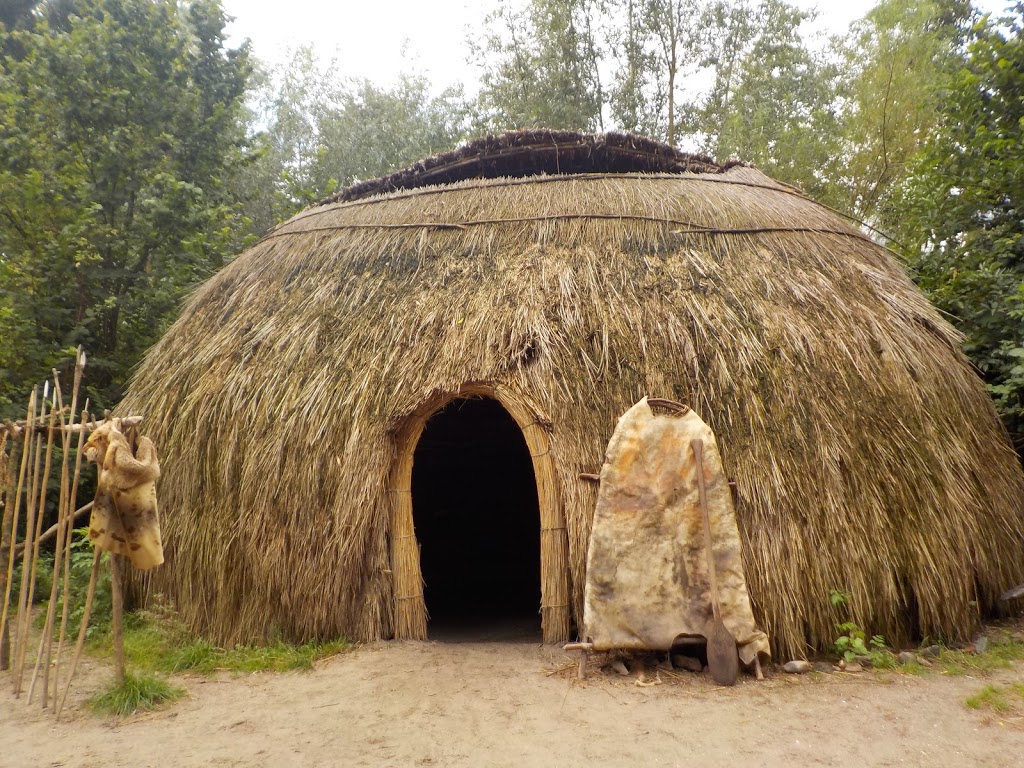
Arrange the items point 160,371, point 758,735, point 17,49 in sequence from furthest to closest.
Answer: point 17,49
point 160,371
point 758,735

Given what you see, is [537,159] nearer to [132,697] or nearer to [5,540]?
[5,540]

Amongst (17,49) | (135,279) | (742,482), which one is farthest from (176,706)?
(17,49)

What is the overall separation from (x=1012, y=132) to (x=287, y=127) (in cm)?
2083

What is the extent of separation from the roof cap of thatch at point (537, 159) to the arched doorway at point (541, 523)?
326 centimetres

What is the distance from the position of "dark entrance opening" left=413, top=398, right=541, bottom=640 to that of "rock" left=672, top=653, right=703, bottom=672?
372cm

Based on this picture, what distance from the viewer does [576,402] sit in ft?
17.2

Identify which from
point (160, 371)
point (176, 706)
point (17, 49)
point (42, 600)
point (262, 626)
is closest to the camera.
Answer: point (176, 706)

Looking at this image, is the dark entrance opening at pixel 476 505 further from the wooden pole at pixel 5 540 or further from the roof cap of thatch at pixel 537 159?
the wooden pole at pixel 5 540

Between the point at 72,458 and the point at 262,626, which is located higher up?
the point at 72,458

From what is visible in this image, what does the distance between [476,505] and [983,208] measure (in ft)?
21.8

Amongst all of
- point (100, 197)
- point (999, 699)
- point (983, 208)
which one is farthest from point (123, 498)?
point (983, 208)

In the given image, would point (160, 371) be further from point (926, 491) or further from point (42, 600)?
point (926, 491)

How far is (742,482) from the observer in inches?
193

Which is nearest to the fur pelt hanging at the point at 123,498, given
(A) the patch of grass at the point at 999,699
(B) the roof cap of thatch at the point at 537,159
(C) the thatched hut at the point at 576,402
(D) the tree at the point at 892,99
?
(C) the thatched hut at the point at 576,402
